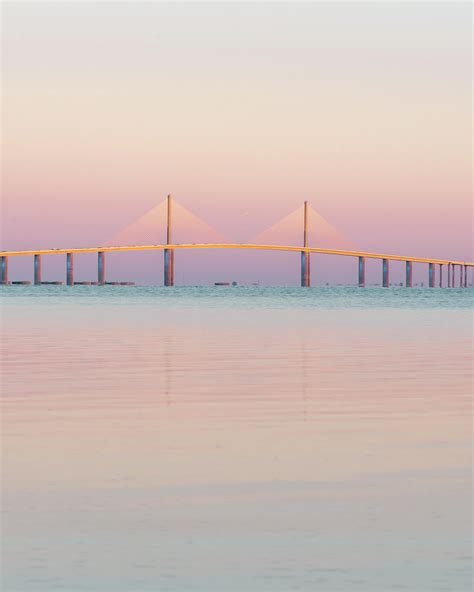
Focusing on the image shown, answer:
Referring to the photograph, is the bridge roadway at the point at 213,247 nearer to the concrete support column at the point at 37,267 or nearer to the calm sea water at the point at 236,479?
the concrete support column at the point at 37,267

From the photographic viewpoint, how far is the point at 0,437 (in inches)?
493

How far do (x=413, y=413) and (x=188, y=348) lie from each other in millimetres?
13945

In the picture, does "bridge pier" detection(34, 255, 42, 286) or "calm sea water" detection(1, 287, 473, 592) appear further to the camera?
"bridge pier" detection(34, 255, 42, 286)

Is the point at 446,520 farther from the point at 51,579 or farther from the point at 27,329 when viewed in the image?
the point at 27,329

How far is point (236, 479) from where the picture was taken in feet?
33.1

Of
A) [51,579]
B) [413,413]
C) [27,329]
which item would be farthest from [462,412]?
[27,329]

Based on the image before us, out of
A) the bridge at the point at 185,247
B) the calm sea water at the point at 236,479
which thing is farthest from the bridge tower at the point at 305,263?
the calm sea water at the point at 236,479

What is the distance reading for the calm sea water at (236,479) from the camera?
7.22m

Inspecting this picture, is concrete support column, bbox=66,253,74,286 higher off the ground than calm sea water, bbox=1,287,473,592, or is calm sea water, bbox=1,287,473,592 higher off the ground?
concrete support column, bbox=66,253,74,286

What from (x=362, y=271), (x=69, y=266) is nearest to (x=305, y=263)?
(x=362, y=271)

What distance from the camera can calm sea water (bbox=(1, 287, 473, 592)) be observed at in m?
7.22

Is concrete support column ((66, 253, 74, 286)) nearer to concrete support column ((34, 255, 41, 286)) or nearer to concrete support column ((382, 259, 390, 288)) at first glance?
concrete support column ((34, 255, 41, 286))

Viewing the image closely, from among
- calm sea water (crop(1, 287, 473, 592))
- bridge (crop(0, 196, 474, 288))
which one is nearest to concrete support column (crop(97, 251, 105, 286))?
bridge (crop(0, 196, 474, 288))

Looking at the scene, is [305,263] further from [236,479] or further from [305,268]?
[236,479]
